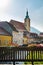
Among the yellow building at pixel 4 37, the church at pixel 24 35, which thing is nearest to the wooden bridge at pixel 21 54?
the church at pixel 24 35

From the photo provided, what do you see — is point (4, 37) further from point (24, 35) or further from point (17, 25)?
point (24, 35)

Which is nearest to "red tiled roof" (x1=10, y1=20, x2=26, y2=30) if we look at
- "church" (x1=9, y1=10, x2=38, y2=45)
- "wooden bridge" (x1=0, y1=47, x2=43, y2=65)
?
"church" (x1=9, y1=10, x2=38, y2=45)

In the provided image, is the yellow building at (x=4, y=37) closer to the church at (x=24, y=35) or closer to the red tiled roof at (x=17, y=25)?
the church at (x=24, y=35)

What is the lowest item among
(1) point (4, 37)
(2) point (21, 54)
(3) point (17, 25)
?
(2) point (21, 54)

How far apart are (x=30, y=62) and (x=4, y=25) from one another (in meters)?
4.14

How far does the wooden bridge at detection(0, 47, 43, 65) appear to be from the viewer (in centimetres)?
420

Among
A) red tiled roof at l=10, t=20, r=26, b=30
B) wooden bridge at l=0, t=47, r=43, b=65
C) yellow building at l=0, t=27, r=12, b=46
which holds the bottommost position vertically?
wooden bridge at l=0, t=47, r=43, b=65

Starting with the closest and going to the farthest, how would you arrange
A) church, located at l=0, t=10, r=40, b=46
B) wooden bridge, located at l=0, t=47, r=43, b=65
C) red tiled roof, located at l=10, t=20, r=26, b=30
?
wooden bridge, located at l=0, t=47, r=43, b=65
church, located at l=0, t=10, r=40, b=46
red tiled roof, located at l=10, t=20, r=26, b=30

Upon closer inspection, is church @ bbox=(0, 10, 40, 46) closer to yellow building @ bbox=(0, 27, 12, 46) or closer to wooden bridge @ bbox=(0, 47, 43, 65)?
yellow building @ bbox=(0, 27, 12, 46)

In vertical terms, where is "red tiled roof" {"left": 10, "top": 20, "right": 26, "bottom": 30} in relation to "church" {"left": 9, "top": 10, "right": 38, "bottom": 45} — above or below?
above

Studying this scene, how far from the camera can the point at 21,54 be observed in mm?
4180

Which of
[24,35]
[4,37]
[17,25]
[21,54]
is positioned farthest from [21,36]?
[21,54]

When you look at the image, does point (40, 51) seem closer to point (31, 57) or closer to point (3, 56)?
point (31, 57)

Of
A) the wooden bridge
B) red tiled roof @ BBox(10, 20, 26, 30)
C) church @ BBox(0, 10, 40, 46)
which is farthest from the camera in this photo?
red tiled roof @ BBox(10, 20, 26, 30)
